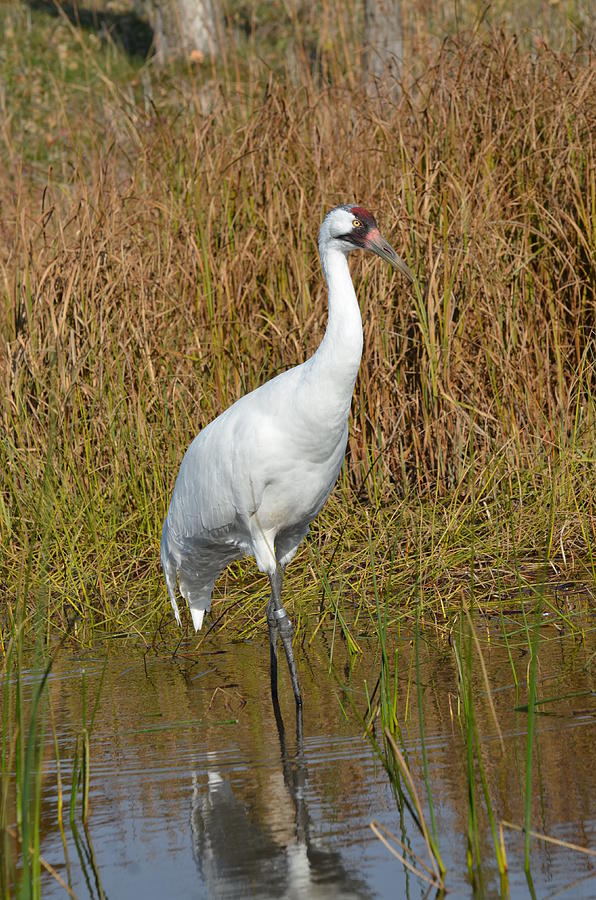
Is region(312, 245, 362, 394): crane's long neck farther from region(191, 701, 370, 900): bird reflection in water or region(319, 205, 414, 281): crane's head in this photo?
region(191, 701, 370, 900): bird reflection in water

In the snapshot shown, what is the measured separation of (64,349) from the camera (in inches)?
221

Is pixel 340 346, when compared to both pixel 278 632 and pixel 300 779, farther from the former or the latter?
pixel 300 779

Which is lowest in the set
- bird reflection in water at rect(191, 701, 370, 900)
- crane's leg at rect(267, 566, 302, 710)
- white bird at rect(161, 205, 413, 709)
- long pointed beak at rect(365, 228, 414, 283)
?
bird reflection in water at rect(191, 701, 370, 900)

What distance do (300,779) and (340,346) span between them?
1323 mm

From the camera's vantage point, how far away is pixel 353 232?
13.2 ft

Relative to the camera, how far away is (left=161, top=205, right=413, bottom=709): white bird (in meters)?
Result: 3.87

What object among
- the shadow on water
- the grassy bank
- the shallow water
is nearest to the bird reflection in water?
the shallow water

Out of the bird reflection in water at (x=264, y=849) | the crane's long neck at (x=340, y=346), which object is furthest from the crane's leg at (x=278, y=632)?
the crane's long neck at (x=340, y=346)

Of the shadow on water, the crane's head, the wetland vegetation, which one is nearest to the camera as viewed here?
the crane's head

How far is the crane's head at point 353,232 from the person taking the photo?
4.02m

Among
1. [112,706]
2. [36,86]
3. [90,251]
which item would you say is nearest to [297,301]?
[90,251]

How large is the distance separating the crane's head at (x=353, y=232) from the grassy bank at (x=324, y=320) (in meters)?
Result: 1.29

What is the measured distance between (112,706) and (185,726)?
0.39m

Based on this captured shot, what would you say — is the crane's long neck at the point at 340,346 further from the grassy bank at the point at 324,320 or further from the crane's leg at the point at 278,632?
the grassy bank at the point at 324,320
